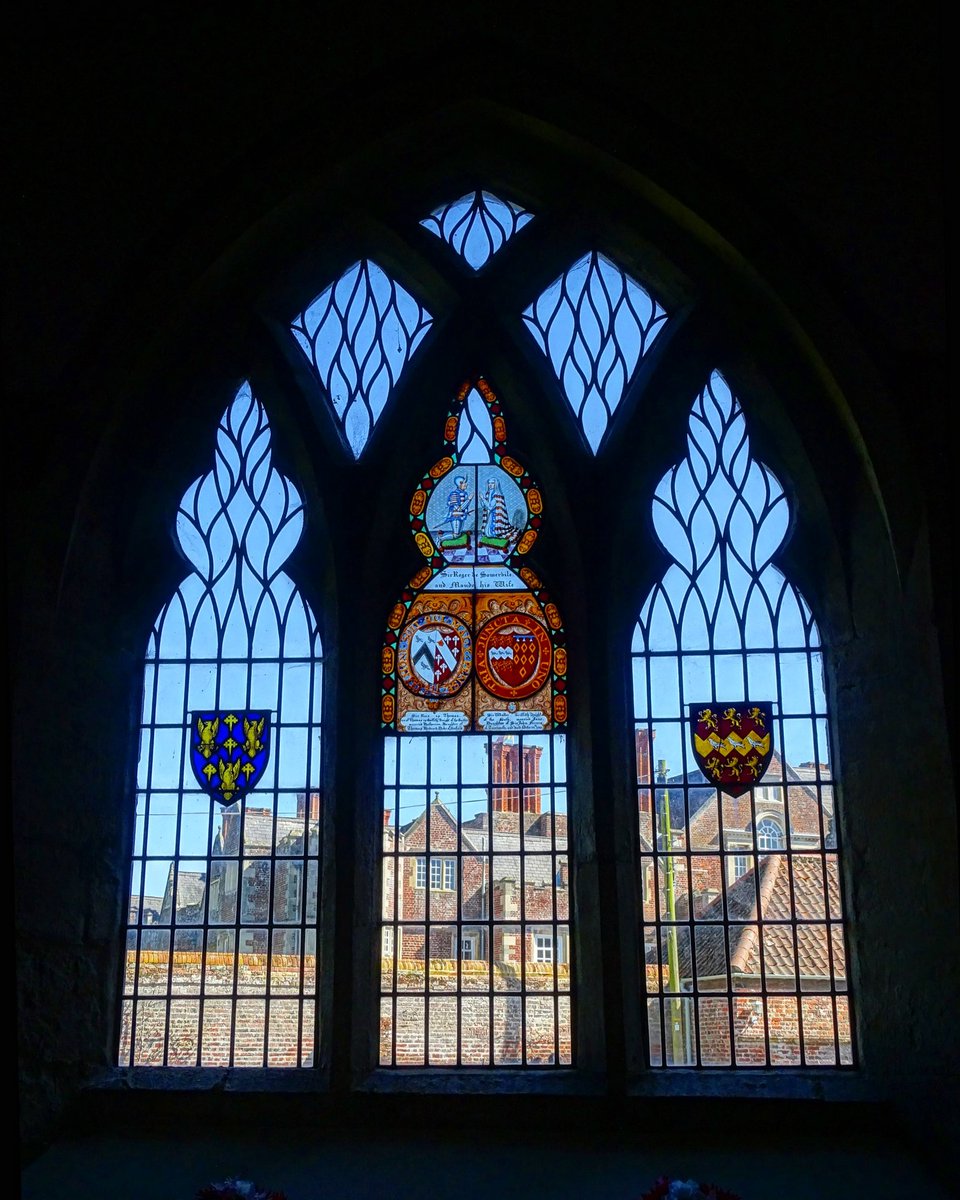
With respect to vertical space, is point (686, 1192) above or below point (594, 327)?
below

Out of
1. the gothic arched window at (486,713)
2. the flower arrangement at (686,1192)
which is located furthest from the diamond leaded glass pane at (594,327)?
the flower arrangement at (686,1192)

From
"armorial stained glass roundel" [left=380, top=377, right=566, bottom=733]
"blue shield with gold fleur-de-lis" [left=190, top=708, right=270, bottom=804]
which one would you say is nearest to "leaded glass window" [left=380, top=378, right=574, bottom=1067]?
"armorial stained glass roundel" [left=380, top=377, right=566, bottom=733]

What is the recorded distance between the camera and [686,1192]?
174 inches

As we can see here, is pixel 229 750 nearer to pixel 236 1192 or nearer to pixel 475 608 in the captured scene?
pixel 475 608

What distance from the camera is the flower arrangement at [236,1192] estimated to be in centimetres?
454

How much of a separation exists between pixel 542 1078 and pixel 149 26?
17.6 feet

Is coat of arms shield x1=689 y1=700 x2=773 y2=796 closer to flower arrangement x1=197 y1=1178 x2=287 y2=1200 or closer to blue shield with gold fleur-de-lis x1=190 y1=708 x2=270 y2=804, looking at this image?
blue shield with gold fleur-de-lis x1=190 y1=708 x2=270 y2=804

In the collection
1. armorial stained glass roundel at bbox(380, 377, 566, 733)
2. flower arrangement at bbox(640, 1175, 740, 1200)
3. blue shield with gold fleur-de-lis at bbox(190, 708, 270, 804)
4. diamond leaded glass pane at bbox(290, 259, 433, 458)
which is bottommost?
flower arrangement at bbox(640, 1175, 740, 1200)

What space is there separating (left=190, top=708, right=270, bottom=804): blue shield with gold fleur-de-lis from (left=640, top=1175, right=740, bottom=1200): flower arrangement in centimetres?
257

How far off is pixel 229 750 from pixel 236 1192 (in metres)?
2.07

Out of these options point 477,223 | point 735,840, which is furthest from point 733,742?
point 477,223

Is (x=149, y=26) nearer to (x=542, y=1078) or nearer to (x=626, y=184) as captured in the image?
(x=626, y=184)

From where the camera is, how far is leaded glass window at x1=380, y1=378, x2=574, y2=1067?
5691 mm

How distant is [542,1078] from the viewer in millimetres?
5434
